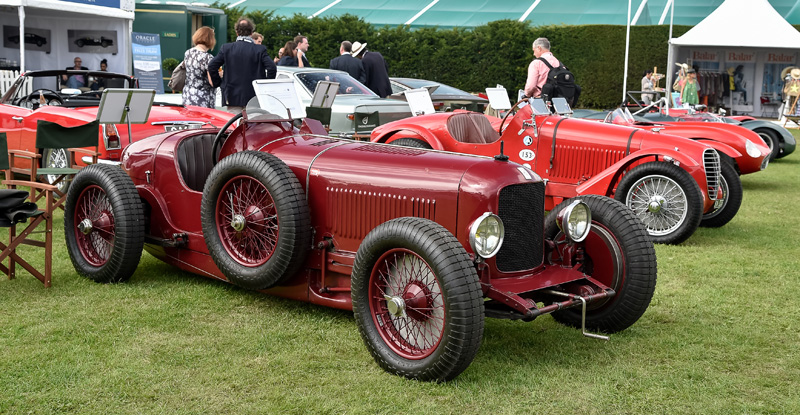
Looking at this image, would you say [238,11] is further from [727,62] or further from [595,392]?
[595,392]

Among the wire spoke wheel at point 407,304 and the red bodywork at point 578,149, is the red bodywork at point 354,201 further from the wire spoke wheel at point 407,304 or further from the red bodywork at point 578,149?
the red bodywork at point 578,149

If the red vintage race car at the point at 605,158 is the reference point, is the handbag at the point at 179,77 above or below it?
above

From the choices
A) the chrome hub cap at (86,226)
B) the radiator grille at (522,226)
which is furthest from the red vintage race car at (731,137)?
the chrome hub cap at (86,226)

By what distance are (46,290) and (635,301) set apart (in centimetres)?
356

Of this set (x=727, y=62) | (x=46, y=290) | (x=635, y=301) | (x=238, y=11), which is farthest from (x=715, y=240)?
(x=238, y=11)

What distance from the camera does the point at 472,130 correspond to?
847 centimetres

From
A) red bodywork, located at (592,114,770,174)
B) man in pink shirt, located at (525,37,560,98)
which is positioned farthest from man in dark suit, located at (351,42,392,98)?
red bodywork, located at (592,114,770,174)

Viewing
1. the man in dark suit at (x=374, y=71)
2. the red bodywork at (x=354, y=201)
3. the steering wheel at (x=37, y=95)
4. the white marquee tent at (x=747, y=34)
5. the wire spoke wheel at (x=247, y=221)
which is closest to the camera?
the red bodywork at (x=354, y=201)

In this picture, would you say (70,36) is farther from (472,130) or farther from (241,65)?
(472,130)

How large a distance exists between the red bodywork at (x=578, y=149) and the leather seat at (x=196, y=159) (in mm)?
3232

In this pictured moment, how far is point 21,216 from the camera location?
4.73m

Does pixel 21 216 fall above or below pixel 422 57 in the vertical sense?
below

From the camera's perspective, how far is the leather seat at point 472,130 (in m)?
8.36

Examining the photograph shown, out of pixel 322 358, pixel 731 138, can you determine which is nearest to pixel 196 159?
pixel 322 358
